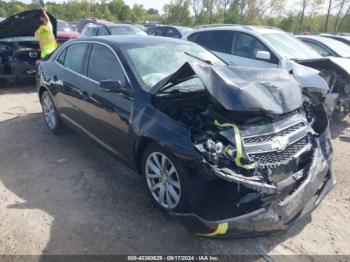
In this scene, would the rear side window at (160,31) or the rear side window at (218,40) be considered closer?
the rear side window at (218,40)

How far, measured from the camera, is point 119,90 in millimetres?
3719

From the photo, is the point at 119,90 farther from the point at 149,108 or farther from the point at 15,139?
the point at 15,139

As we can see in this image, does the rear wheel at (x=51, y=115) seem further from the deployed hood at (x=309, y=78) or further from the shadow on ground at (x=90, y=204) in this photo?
the deployed hood at (x=309, y=78)

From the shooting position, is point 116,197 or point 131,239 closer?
point 131,239

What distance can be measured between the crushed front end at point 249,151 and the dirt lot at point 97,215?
35 centimetres

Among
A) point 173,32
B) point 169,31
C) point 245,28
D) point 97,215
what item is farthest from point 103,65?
point 169,31

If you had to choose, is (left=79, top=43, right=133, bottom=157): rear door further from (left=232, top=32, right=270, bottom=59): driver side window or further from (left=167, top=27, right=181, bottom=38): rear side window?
(left=167, top=27, right=181, bottom=38): rear side window

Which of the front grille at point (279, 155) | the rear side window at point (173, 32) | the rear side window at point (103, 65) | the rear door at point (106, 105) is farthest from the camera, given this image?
the rear side window at point (173, 32)

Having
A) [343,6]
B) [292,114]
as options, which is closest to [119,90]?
[292,114]

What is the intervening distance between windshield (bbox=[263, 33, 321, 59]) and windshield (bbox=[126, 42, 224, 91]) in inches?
121

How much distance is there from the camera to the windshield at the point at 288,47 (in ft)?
23.1

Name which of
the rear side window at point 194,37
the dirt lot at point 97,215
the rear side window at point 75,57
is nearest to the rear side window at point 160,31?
the rear side window at point 194,37

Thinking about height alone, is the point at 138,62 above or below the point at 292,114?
above

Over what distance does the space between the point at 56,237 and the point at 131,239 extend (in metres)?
0.71
